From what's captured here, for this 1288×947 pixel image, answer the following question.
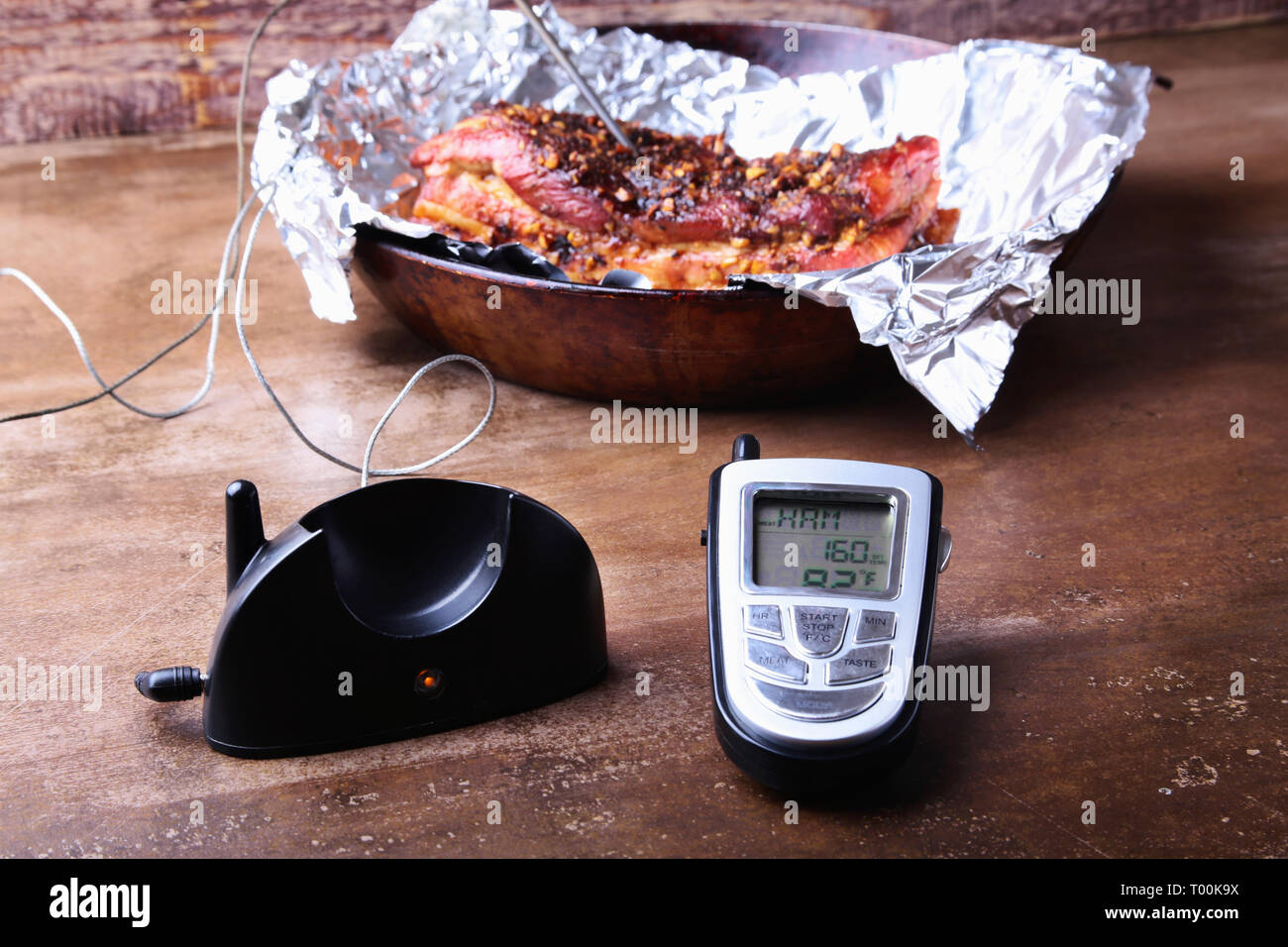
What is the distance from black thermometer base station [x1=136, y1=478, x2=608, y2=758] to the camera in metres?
0.50

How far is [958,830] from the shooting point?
0.49 meters

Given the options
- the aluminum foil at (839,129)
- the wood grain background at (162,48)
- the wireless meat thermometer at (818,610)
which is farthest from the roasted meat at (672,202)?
the wood grain background at (162,48)

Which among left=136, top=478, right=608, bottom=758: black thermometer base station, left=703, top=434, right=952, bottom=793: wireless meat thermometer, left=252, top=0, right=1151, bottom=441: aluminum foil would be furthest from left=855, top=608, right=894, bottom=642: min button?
left=252, top=0, right=1151, bottom=441: aluminum foil

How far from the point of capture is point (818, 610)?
51cm

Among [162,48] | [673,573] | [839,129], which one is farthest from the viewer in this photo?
[162,48]

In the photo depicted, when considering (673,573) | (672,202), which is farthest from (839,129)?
(673,573)

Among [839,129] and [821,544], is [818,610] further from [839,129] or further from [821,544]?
[839,129]

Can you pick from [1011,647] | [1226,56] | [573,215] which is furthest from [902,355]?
Result: [1226,56]

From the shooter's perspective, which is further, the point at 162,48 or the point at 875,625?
the point at 162,48

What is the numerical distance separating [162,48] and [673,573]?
109 centimetres

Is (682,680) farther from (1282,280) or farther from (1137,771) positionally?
(1282,280)

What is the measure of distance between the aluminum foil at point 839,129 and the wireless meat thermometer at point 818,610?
0.22 m

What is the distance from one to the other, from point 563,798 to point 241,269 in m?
0.52

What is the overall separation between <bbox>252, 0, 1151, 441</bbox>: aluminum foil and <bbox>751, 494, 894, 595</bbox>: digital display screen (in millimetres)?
224
